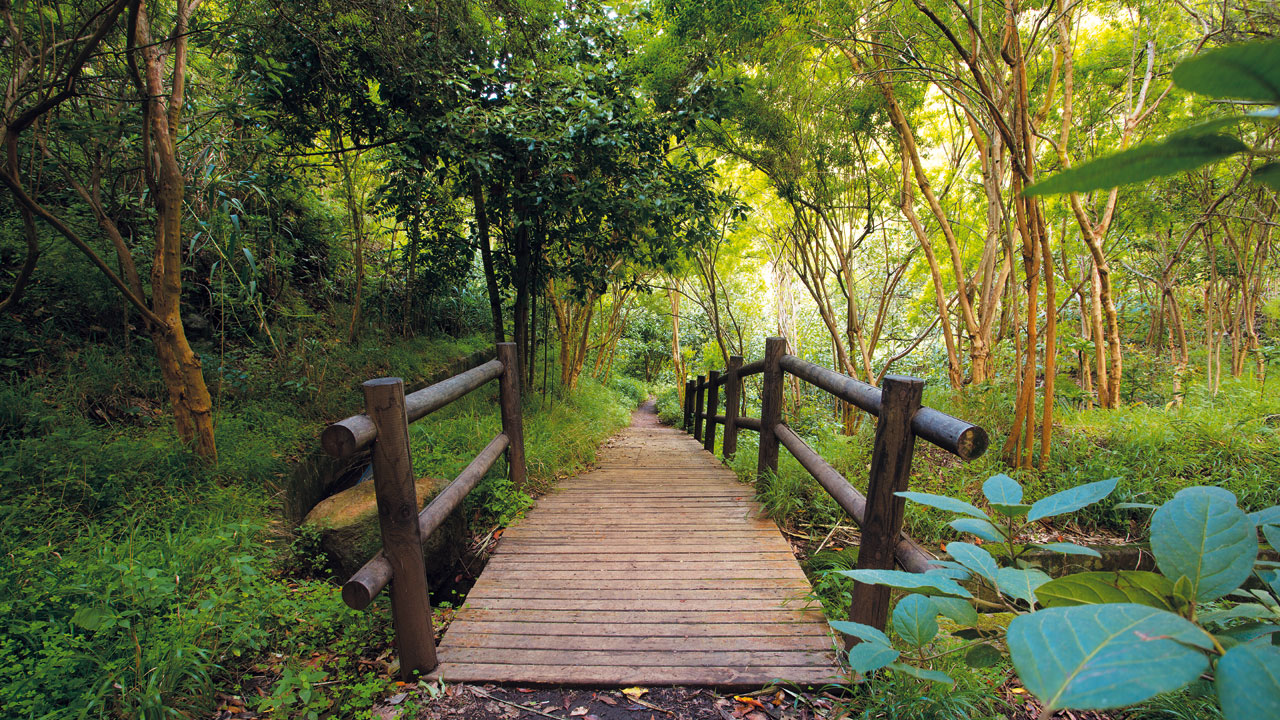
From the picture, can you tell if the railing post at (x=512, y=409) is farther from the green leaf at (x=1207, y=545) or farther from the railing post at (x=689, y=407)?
the railing post at (x=689, y=407)

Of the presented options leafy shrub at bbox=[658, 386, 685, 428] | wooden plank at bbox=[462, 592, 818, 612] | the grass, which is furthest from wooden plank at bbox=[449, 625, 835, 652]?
leafy shrub at bbox=[658, 386, 685, 428]

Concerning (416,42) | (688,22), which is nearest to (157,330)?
(416,42)

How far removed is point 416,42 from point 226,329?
277 cm

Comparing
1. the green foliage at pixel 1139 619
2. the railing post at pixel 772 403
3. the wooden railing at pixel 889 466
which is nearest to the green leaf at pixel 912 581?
the green foliage at pixel 1139 619

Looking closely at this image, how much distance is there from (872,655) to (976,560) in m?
0.20

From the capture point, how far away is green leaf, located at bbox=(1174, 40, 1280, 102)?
0.87ft

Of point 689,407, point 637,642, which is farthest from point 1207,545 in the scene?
point 689,407

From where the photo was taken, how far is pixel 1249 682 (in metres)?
0.35

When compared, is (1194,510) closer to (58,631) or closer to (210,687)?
(210,687)

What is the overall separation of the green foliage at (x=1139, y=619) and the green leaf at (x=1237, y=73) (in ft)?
1.08

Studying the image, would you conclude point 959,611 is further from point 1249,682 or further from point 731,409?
point 731,409

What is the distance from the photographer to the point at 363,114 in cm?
361

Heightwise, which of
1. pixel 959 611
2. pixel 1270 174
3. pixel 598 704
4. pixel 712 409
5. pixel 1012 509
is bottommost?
pixel 598 704

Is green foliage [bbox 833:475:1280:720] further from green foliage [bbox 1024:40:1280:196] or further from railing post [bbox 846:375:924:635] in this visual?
railing post [bbox 846:375:924:635]
